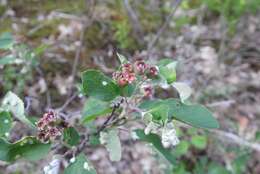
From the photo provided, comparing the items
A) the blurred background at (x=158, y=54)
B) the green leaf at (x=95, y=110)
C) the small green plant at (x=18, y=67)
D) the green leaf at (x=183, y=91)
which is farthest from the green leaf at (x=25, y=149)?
the blurred background at (x=158, y=54)

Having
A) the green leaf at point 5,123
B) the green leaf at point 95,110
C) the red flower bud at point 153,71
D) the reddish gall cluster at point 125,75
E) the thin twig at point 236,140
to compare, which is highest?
the reddish gall cluster at point 125,75

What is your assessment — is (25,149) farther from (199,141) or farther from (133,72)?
(199,141)

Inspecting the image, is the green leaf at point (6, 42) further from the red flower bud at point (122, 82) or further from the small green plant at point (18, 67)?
the red flower bud at point (122, 82)

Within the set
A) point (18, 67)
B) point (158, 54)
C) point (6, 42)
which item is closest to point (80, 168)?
point (6, 42)

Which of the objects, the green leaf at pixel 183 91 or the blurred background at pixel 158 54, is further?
the blurred background at pixel 158 54

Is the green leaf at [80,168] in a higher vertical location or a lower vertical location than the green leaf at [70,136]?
lower
